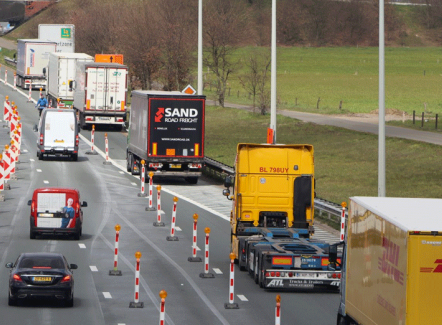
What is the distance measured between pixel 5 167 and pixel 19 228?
8.60 m

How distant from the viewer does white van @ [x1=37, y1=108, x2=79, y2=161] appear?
171ft

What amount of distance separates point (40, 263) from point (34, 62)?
221ft

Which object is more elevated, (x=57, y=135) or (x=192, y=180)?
(x=57, y=135)

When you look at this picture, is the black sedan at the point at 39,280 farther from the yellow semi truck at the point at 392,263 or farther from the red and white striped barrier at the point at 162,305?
the yellow semi truck at the point at 392,263

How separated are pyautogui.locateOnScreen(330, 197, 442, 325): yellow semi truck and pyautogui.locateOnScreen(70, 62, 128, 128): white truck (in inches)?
1824

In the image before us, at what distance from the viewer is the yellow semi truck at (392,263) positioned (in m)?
13.8

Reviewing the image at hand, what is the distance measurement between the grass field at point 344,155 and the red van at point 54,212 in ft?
37.1

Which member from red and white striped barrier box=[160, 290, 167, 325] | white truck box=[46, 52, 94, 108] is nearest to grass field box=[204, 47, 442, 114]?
→ white truck box=[46, 52, 94, 108]

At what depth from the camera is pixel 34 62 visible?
88938 millimetres

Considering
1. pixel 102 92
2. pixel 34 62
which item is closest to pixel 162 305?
pixel 102 92

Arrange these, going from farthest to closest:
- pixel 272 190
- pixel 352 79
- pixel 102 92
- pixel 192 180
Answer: pixel 352 79 < pixel 102 92 < pixel 192 180 < pixel 272 190

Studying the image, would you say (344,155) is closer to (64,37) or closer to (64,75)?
(64,75)

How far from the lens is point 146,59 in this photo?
7750 centimetres

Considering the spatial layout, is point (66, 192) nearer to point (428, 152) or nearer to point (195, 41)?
point (428, 152)
